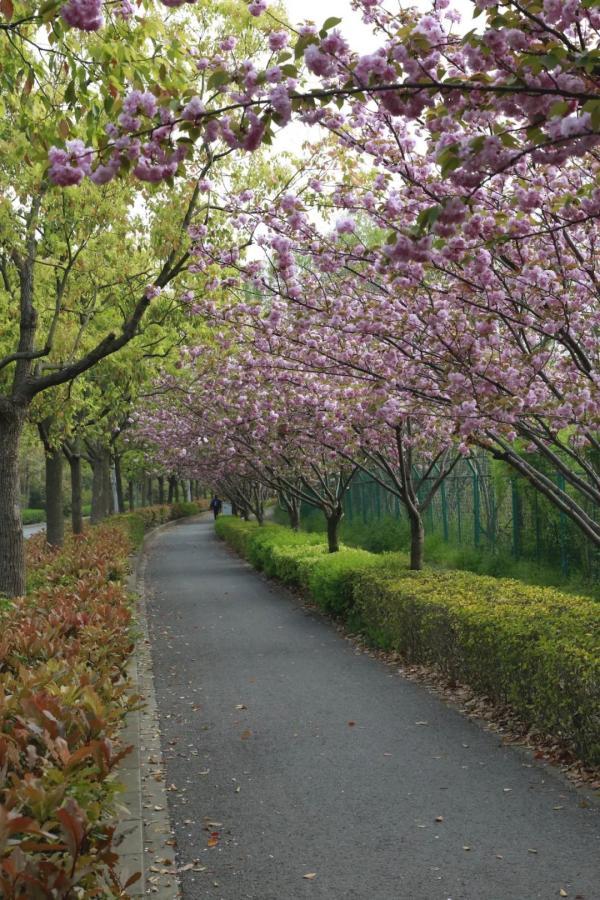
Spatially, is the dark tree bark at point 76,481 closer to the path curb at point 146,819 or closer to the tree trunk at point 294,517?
the tree trunk at point 294,517

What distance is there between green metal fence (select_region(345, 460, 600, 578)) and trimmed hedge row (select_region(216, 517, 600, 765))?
8.25ft

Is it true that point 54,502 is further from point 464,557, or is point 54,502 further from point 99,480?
point 99,480

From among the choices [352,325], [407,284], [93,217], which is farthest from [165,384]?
[407,284]

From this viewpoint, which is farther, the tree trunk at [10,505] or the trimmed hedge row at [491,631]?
the tree trunk at [10,505]

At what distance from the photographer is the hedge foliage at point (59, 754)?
8.75ft

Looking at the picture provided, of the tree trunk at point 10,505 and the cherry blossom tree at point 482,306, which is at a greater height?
the cherry blossom tree at point 482,306

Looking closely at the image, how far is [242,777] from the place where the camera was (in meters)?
5.96

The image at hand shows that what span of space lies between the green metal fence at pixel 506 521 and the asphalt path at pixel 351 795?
4586mm

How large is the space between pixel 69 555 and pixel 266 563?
6376 millimetres

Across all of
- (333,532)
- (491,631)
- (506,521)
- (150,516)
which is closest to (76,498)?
(333,532)

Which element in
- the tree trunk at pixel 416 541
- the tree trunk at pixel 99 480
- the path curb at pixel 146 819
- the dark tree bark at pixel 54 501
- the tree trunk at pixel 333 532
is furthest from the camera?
the tree trunk at pixel 99 480

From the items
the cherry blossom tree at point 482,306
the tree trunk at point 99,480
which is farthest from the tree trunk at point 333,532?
the tree trunk at point 99,480

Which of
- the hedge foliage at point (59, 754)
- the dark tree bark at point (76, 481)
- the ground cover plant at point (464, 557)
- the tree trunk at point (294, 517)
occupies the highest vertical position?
the dark tree bark at point (76, 481)

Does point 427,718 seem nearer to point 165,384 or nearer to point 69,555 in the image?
point 69,555
